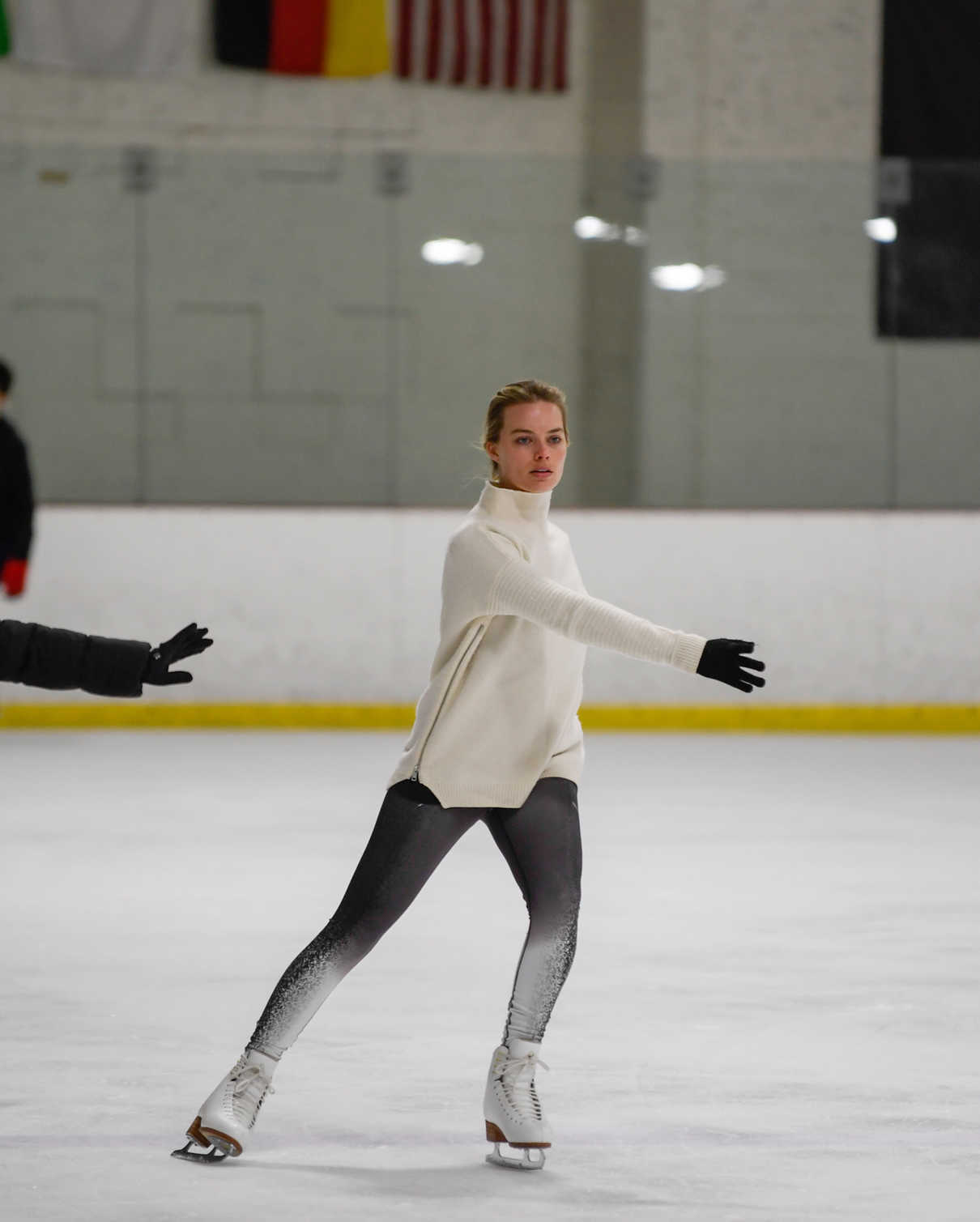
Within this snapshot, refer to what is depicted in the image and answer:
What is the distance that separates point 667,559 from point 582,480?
4.24 feet

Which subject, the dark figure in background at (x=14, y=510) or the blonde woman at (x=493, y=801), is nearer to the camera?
the blonde woman at (x=493, y=801)

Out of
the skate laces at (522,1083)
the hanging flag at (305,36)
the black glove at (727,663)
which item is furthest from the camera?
the hanging flag at (305,36)

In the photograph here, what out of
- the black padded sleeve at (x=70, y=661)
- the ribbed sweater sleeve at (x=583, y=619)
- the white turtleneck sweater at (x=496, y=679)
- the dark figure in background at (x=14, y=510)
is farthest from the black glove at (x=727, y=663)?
the dark figure in background at (x=14, y=510)

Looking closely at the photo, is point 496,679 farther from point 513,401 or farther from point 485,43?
point 485,43

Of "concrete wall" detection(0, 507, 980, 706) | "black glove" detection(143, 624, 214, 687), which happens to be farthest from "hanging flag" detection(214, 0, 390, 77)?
"black glove" detection(143, 624, 214, 687)

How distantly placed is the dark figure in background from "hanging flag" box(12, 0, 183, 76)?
3.88 meters

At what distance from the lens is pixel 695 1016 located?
4.59 meters

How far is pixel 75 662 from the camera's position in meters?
2.89

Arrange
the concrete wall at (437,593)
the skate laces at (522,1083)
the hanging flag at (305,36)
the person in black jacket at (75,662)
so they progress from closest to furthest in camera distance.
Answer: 1. the person in black jacket at (75,662)
2. the skate laces at (522,1083)
3. the concrete wall at (437,593)
4. the hanging flag at (305,36)

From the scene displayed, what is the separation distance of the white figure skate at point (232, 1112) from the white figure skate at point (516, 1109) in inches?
13.8

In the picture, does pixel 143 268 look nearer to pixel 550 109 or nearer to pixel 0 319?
pixel 0 319

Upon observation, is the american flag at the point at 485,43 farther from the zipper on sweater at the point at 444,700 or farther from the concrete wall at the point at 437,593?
the zipper on sweater at the point at 444,700

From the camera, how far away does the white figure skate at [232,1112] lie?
3.37 m

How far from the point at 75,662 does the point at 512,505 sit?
33.6 inches
